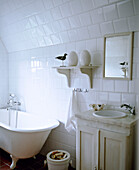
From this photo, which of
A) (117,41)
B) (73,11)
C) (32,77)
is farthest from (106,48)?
(32,77)

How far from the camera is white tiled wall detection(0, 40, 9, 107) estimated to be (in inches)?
176

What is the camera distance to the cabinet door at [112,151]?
6.81ft

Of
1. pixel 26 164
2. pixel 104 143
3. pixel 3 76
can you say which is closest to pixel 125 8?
pixel 104 143

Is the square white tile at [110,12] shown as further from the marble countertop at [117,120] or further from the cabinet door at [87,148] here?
the cabinet door at [87,148]

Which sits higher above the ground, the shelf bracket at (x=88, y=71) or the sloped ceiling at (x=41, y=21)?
the sloped ceiling at (x=41, y=21)

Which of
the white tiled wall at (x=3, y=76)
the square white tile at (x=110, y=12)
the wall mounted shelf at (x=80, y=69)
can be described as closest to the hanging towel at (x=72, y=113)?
the wall mounted shelf at (x=80, y=69)

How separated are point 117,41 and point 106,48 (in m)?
0.19

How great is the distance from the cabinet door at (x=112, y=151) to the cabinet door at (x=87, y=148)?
0.10m

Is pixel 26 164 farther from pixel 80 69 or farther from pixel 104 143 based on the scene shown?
pixel 80 69

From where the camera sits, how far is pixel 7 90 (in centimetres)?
461

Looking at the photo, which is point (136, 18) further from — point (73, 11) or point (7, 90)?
point (7, 90)

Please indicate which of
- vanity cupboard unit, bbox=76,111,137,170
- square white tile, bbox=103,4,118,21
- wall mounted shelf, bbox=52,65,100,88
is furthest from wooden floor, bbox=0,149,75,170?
square white tile, bbox=103,4,118,21

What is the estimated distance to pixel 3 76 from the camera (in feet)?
14.8

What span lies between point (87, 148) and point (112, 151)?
364mm
